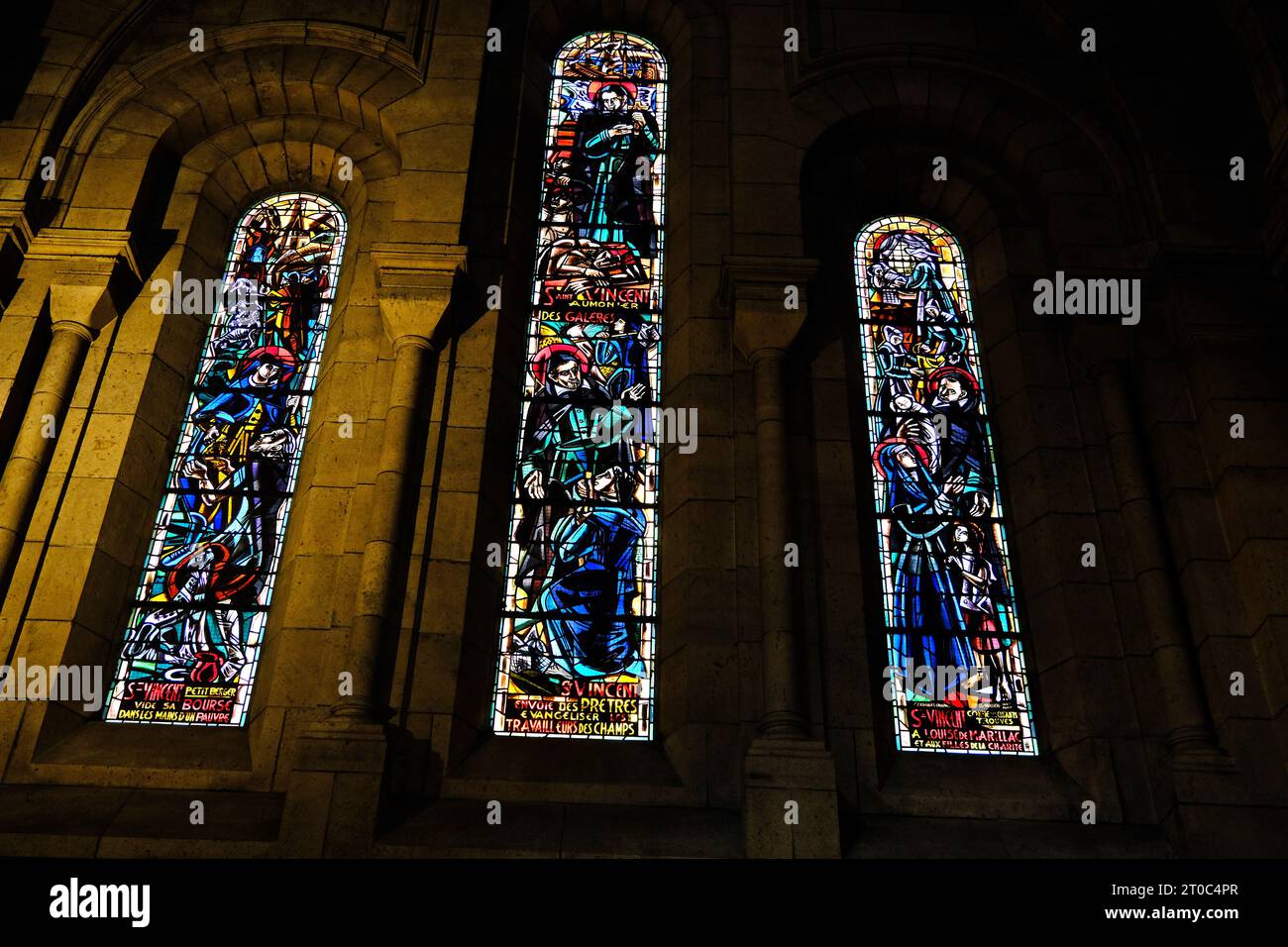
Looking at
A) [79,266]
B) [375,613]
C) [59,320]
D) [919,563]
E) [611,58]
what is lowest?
[375,613]

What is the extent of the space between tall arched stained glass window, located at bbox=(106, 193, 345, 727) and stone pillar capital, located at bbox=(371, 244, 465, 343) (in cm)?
100

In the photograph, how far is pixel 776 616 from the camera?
759cm

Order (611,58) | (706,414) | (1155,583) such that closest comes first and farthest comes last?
1. (1155,583)
2. (706,414)
3. (611,58)

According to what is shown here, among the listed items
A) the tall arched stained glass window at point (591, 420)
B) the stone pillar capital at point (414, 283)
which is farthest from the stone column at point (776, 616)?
the stone pillar capital at point (414, 283)

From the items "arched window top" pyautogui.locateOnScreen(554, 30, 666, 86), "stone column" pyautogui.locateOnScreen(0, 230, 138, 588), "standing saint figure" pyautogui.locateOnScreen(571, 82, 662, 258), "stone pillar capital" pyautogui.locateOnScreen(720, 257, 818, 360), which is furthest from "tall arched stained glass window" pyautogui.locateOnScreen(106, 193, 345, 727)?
"stone pillar capital" pyautogui.locateOnScreen(720, 257, 818, 360)

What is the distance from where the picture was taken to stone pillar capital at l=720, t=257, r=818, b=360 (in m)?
8.69

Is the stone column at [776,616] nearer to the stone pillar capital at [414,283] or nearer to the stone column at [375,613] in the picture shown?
the stone pillar capital at [414,283]

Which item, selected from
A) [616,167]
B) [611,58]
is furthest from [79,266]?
[611,58]

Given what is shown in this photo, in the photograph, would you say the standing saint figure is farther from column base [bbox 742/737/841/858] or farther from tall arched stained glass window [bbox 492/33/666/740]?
column base [bbox 742/737/841/858]

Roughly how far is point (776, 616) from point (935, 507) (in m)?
1.83

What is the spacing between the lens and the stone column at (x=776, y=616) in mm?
6883

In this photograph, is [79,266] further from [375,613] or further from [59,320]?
[375,613]

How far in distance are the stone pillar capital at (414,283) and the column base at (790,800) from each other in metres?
3.67
